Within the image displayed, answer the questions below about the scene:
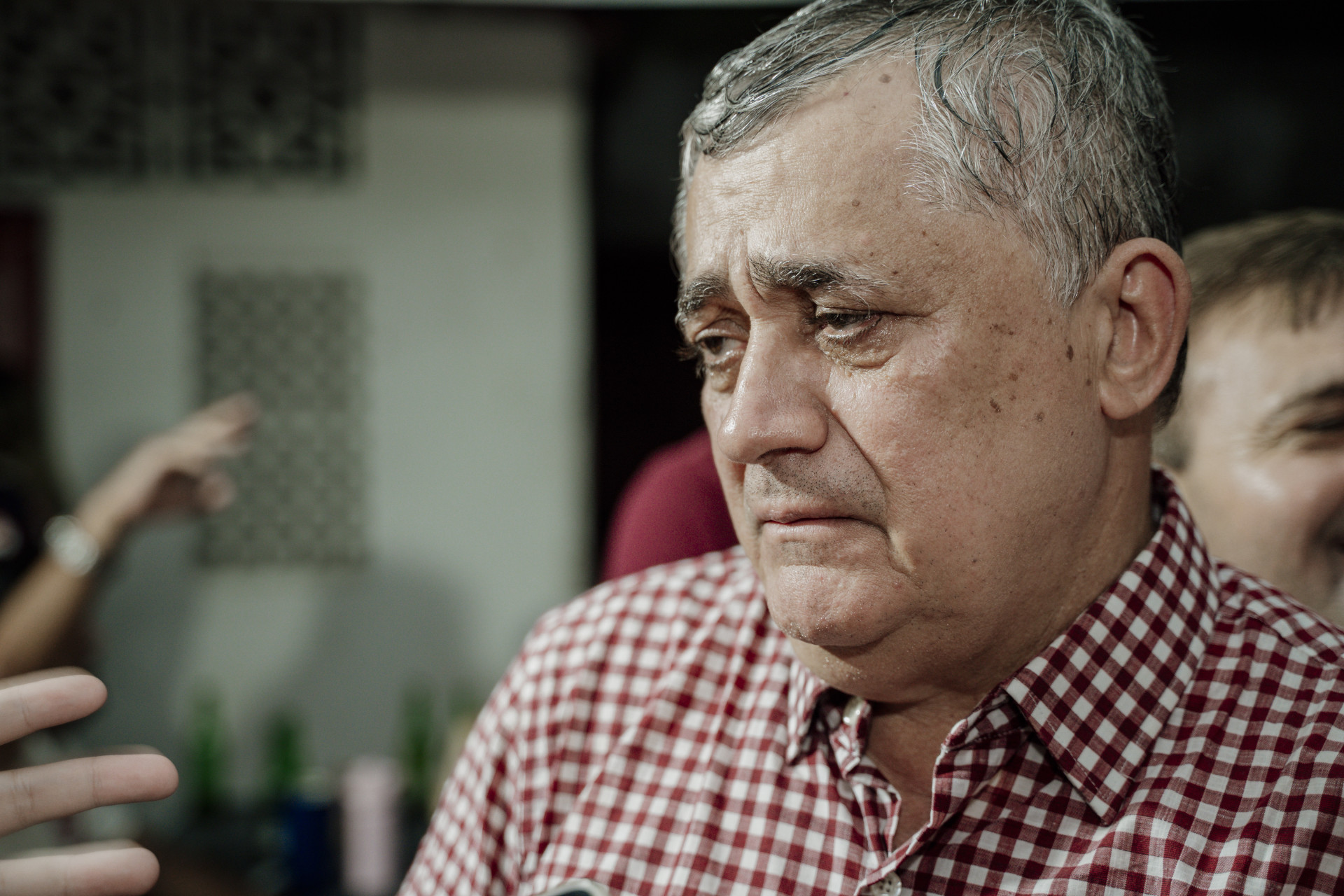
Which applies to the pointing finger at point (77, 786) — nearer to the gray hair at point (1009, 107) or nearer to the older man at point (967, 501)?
the older man at point (967, 501)

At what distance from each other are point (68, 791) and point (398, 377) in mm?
2370

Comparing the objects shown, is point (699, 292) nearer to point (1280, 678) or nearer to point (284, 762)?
point (1280, 678)

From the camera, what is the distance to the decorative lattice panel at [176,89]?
2.93m

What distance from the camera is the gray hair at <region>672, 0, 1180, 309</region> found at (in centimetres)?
83

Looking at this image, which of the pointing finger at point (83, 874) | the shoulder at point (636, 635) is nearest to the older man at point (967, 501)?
the shoulder at point (636, 635)

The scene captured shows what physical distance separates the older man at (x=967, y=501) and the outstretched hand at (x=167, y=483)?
1.85 meters

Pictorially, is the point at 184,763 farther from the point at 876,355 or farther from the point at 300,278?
the point at 876,355

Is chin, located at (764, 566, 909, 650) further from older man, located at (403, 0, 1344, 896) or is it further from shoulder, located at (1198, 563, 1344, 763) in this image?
shoulder, located at (1198, 563, 1344, 763)

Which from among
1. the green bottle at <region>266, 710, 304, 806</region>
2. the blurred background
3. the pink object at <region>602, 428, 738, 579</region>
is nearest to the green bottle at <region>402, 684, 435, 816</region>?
the blurred background

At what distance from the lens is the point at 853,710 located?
3.28ft

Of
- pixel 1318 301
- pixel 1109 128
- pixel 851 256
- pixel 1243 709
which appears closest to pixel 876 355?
pixel 851 256

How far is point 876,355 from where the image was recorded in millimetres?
840

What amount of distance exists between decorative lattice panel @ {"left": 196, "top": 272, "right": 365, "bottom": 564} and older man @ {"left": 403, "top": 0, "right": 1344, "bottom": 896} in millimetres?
2256

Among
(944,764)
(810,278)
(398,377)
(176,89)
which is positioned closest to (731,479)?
(810,278)
